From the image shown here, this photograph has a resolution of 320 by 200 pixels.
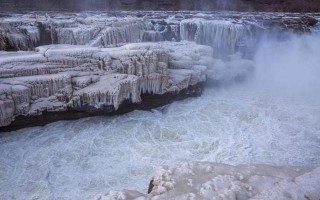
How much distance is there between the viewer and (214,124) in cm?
721

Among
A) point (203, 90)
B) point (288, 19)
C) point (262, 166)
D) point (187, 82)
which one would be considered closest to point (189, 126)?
point (187, 82)

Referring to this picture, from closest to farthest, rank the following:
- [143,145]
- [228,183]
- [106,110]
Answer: [228,183] → [143,145] → [106,110]

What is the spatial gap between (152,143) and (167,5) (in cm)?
1097

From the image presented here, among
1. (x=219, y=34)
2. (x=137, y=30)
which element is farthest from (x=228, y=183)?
(x=219, y=34)

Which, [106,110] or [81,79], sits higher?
[81,79]

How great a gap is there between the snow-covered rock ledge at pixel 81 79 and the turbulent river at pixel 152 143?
0.47 m

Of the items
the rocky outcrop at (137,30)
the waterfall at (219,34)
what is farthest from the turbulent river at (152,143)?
the rocky outcrop at (137,30)

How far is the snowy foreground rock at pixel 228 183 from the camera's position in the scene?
3.20 meters

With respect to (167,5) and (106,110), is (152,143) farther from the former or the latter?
(167,5)

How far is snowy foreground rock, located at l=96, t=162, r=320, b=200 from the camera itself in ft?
10.5

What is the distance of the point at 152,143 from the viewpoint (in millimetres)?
6379

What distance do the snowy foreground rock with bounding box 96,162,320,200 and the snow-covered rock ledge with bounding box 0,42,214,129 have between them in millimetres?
3787

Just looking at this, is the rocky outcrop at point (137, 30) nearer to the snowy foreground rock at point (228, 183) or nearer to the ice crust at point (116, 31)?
the ice crust at point (116, 31)

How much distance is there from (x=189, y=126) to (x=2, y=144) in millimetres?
3997
